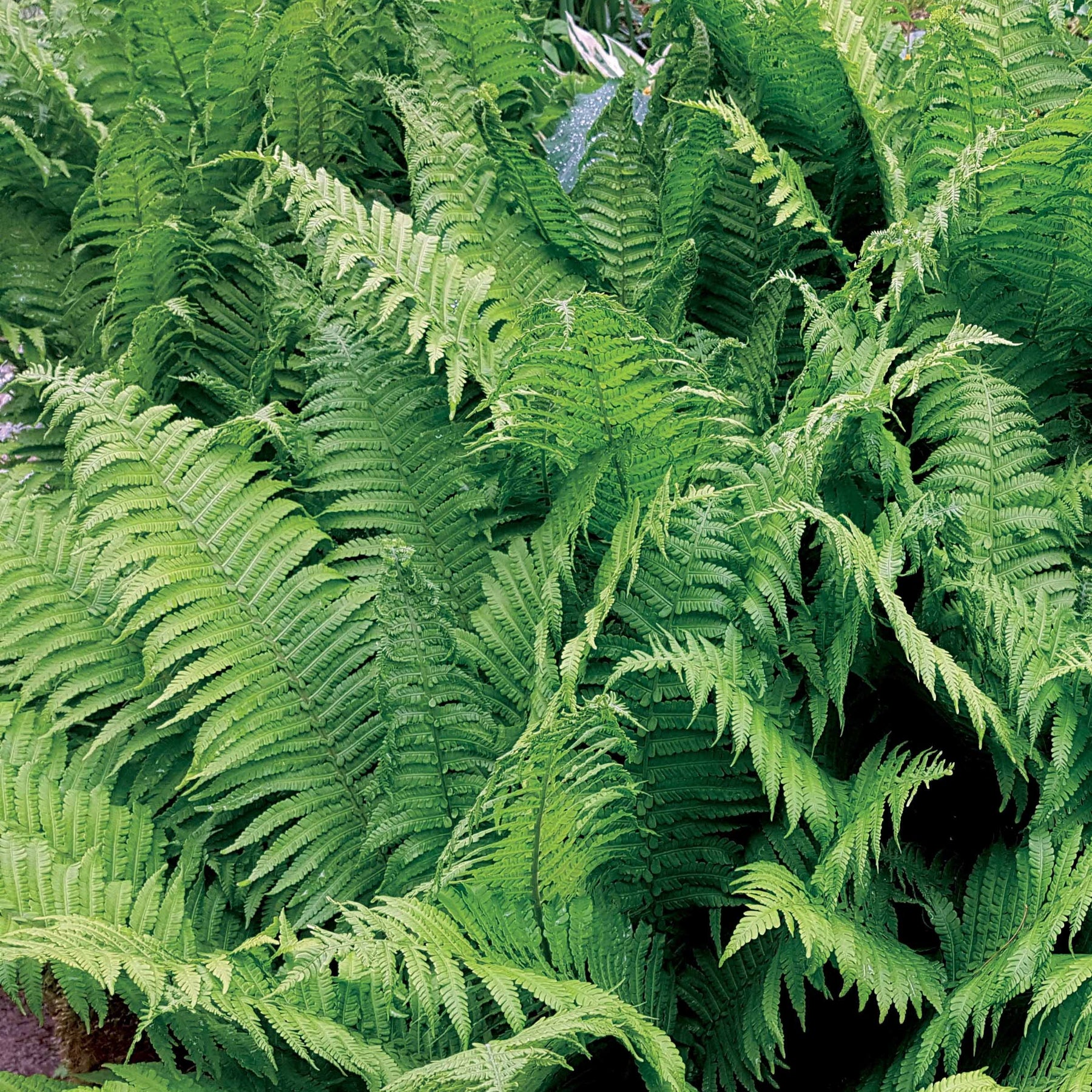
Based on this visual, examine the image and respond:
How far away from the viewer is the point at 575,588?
1506 mm

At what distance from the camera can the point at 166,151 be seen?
6.82 ft

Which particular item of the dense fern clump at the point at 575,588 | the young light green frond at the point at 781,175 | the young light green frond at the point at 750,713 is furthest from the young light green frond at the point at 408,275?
the young light green frond at the point at 750,713

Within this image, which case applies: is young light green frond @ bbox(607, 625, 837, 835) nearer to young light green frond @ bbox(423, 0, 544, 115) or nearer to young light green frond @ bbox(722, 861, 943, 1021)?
young light green frond @ bbox(722, 861, 943, 1021)

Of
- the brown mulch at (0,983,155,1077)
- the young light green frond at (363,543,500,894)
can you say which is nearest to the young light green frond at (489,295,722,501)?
the young light green frond at (363,543,500,894)

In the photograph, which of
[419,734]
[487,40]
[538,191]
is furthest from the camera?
[487,40]

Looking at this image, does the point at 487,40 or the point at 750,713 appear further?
the point at 487,40

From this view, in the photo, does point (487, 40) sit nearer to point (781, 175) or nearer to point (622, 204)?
point (622, 204)

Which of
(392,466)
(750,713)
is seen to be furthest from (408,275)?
(750,713)

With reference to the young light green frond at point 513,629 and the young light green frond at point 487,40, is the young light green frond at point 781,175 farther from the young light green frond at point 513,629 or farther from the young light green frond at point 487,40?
the young light green frond at point 513,629

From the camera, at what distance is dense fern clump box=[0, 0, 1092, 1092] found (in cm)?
128

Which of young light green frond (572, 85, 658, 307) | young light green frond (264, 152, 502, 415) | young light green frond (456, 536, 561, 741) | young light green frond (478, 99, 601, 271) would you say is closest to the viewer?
young light green frond (456, 536, 561, 741)

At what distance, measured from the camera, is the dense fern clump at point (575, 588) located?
1.28 m

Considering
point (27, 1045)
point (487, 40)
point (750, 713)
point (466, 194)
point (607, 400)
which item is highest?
point (487, 40)

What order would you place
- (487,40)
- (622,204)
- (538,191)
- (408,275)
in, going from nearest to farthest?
(408,275), (538,191), (622,204), (487,40)
